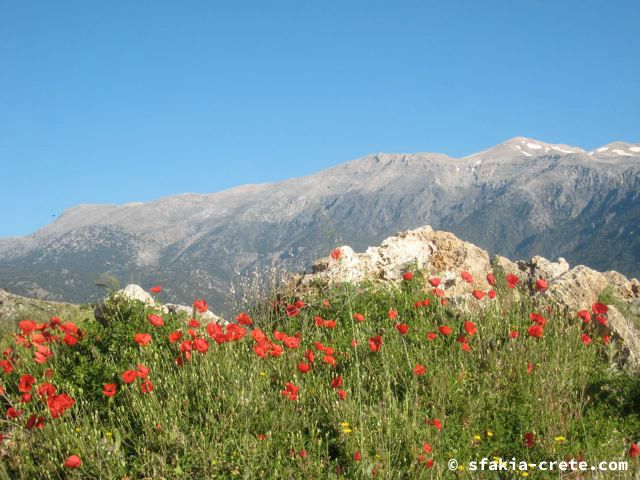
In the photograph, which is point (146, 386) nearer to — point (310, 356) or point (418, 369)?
point (310, 356)

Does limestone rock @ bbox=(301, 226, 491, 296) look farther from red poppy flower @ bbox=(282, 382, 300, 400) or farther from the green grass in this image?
red poppy flower @ bbox=(282, 382, 300, 400)

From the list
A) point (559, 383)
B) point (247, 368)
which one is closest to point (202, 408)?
point (247, 368)

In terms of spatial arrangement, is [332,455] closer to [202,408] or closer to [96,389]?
[202,408]

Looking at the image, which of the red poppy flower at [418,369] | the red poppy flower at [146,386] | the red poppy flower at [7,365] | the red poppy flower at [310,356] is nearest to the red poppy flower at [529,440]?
the red poppy flower at [418,369]

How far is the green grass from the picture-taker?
4918 millimetres

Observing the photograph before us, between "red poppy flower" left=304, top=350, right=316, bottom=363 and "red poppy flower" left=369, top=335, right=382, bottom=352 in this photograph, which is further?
"red poppy flower" left=369, top=335, right=382, bottom=352

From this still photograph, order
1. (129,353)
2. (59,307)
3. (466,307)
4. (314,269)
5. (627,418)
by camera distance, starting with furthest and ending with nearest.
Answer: (59,307) < (314,269) < (466,307) < (129,353) < (627,418)

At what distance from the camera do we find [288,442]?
533 cm

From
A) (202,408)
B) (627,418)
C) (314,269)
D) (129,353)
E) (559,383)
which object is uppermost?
(314,269)

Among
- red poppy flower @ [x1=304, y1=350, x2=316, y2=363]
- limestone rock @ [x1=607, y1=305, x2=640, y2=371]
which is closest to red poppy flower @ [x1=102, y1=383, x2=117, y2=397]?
red poppy flower @ [x1=304, y1=350, x2=316, y2=363]

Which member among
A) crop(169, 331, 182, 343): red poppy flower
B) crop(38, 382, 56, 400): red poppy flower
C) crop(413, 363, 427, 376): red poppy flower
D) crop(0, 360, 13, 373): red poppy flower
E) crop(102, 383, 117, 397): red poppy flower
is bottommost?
crop(413, 363, 427, 376): red poppy flower

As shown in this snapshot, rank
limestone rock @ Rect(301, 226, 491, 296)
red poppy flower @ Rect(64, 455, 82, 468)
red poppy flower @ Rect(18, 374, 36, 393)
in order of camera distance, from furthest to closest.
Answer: limestone rock @ Rect(301, 226, 491, 296)
red poppy flower @ Rect(18, 374, 36, 393)
red poppy flower @ Rect(64, 455, 82, 468)

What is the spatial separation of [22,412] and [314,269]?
737 centimetres

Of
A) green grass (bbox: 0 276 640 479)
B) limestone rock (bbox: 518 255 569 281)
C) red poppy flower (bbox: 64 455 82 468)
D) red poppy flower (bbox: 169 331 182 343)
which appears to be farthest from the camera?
limestone rock (bbox: 518 255 569 281)
